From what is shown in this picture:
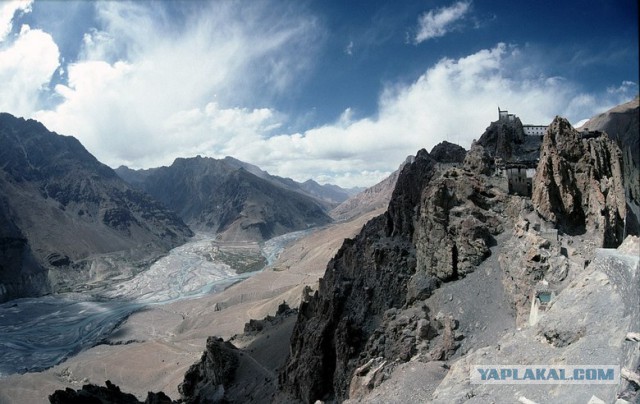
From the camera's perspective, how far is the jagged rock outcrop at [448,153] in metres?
52.4

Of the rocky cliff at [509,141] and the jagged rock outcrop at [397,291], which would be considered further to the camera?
the rocky cliff at [509,141]

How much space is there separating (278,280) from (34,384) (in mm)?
78666

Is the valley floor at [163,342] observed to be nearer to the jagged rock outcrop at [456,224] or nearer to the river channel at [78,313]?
the river channel at [78,313]

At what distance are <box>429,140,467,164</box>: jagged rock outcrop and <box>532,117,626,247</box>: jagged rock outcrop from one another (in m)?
16.9

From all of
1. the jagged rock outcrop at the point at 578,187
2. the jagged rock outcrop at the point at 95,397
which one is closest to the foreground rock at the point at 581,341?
the jagged rock outcrop at the point at 578,187

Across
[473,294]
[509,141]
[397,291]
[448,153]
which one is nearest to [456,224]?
[473,294]

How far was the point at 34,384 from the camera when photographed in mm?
72125

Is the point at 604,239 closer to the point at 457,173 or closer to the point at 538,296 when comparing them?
the point at 538,296

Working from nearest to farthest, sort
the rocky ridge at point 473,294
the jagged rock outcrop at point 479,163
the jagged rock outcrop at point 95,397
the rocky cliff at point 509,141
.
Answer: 1. the rocky ridge at point 473,294
2. the jagged rock outcrop at point 479,163
3. the jagged rock outcrop at point 95,397
4. the rocky cliff at point 509,141

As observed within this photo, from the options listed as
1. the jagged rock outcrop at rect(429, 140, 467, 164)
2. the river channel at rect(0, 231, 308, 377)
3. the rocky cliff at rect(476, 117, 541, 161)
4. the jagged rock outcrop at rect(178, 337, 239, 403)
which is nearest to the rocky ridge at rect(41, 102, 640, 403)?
the rocky cliff at rect(476, 117, 541, 161)

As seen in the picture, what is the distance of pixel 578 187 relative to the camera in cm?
3400

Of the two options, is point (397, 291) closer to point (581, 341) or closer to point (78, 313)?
point (581, 341)

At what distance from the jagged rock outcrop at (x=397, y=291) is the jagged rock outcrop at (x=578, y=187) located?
4185mm

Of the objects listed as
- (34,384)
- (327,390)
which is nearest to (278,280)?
(34,384)
